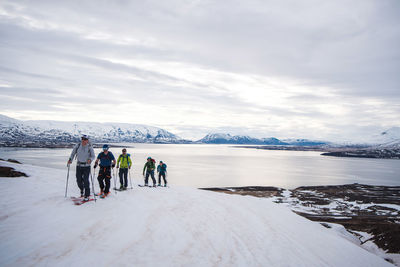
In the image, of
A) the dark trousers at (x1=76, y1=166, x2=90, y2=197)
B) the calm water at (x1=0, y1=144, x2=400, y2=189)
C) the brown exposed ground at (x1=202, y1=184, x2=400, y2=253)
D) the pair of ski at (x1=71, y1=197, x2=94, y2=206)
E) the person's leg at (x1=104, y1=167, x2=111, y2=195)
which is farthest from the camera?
the calm water at (x1=0, y1=144, x2=400, y2=189)

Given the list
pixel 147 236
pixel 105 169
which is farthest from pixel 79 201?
pixel 147 236

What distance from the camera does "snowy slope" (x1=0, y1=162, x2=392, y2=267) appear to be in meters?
5.05

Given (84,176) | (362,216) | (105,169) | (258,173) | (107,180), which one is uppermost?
(105,169)

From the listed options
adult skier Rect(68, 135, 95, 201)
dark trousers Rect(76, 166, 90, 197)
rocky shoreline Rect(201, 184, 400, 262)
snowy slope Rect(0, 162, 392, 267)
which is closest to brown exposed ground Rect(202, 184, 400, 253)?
rocky shoreline Rect(201, 184, 400, 262)

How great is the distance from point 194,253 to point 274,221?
5636 millimetres

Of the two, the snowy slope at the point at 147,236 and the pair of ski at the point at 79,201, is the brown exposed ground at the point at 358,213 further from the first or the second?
the pair of ski at the point at 79,201

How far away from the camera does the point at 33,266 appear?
4.38m

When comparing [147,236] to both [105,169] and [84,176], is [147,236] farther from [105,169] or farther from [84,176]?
[105,169]

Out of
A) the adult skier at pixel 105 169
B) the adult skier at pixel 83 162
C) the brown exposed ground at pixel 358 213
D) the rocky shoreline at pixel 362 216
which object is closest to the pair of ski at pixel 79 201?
the adult skier at pixel 83 162

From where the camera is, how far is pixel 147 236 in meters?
6.17

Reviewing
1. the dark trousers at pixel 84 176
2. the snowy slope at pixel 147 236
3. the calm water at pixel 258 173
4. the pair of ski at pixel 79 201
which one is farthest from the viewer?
the calm water at pixel 258 173

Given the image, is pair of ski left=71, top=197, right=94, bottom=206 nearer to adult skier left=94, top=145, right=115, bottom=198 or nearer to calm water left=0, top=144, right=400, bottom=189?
adult skier left=94, top=145, right=115, bottom=198

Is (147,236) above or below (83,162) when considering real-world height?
below

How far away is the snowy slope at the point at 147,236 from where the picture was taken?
5.05 meters
